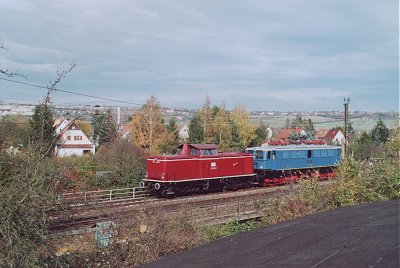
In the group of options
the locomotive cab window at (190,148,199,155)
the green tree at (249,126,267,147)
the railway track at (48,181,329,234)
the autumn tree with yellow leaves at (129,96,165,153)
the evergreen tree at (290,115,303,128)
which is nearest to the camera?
the railway track at (48,181,329,234)

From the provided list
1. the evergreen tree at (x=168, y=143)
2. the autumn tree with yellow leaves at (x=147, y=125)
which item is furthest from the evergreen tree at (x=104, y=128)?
the evergreen tree at (x=168, y=143)

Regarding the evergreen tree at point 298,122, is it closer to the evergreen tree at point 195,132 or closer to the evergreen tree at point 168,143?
the evergreen tree at point 195,132

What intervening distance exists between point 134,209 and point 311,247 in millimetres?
11766

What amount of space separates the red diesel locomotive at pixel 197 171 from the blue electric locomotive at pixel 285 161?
1656mm

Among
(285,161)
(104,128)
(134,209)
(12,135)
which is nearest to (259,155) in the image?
(285,161)

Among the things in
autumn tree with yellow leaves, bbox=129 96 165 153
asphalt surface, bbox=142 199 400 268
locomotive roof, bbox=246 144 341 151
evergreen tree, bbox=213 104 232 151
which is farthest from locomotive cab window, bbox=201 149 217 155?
evergreen tree, bbox=213 104 232 151

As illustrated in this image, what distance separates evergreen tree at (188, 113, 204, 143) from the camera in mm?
61219

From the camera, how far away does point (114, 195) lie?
85.6 ft

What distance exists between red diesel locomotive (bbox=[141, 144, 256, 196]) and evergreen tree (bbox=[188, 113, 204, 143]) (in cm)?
3028

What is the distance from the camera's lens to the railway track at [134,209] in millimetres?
10581

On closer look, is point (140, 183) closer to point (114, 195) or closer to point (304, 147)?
point (114, 195)

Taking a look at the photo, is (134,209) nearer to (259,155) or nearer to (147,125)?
(259,155)

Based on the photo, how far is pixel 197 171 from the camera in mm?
27125

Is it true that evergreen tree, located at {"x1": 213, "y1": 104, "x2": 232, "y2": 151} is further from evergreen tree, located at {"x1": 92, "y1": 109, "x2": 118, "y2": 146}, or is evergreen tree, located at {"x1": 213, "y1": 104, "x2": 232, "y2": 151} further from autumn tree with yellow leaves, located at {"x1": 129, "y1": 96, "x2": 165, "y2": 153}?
evergreen tree, located at {"x1": 92, "y1": 109, "x2": 118, "y2": 146}
